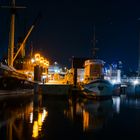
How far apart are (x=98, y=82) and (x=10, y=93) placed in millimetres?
20479

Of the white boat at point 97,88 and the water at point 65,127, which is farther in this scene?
the white boat at point 97,88

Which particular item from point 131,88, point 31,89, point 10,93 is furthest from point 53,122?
point 131,88

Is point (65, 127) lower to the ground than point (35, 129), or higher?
lower

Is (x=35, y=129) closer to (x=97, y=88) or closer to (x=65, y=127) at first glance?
Answer: (x=65, y=127)

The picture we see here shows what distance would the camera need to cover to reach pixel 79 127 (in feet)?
115

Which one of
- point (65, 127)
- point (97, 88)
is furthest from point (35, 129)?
point (97, 88)

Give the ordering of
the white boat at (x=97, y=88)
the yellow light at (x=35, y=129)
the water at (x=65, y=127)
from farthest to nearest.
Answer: the white boat at (x=97, y=88)
the water at (x=65, y=127)
the yellow light at (x=35, y=129)

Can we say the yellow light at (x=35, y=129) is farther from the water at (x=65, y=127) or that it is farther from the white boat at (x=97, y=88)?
the white boat at (x=97, y=88)

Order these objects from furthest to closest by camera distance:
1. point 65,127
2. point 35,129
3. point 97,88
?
point 97,88
point 65,127
point 35,129

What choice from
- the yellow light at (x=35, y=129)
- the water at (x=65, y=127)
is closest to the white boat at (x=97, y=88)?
the water at (x=65, y=127)

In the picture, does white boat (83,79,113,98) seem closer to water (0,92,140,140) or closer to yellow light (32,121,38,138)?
water (0,92,140,140)

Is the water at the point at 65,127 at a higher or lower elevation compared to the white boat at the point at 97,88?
lower

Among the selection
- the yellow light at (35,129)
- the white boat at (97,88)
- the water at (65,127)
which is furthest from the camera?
the white boat at (97,88)

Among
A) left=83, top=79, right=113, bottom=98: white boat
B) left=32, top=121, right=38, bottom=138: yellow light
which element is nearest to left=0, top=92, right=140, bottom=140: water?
left=32, top=121, right=38, bottom=138: yellow light
